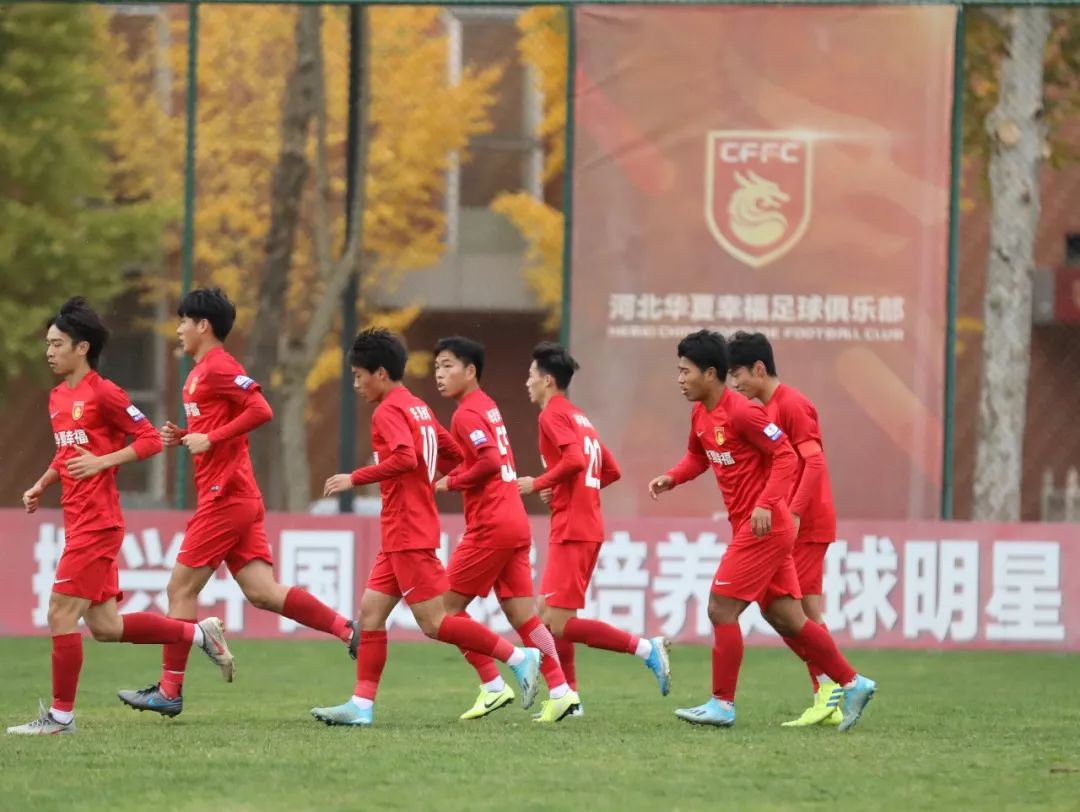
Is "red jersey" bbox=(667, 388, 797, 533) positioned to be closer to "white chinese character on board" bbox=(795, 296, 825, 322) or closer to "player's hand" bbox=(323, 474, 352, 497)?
"player's hand" bbox=(323, 474, 352, 497)

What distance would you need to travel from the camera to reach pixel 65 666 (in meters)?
8.87

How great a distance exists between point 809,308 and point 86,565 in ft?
25.2

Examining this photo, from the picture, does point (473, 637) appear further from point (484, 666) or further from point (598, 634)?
point (598, 634)

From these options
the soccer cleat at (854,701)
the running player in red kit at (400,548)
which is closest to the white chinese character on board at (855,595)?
the soccer cleat at (854,701)

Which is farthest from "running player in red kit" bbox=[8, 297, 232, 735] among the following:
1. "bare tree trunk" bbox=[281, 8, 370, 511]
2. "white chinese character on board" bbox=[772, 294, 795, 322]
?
"bare tree trunk" bbox=[281, 8, 370, 511]

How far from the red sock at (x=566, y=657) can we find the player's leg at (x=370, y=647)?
121 cm

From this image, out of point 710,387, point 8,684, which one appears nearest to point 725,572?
point 710,387

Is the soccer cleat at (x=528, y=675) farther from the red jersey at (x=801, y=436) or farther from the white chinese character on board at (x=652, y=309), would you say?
the white chinese character on board at (x=652, y=309)

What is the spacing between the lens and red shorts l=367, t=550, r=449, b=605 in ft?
30.1

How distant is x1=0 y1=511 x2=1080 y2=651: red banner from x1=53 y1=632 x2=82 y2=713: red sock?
6056 mm

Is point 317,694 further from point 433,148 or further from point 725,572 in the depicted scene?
point 433,148

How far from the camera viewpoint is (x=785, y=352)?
15242 millimetres

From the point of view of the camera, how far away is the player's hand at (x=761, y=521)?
29.2 feet

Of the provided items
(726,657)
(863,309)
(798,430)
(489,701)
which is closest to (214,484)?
(489,701)
